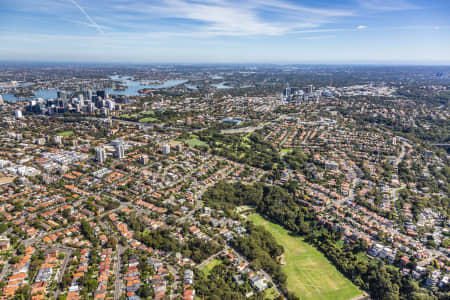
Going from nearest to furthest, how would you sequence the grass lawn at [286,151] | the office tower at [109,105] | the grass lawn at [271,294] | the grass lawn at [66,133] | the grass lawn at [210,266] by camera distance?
the grass lawn at [271,294]
the grass lawn at [210,266]
the grass lawn at [286,151]
the grass lawn at [66,133]
the office tower at [109,105]

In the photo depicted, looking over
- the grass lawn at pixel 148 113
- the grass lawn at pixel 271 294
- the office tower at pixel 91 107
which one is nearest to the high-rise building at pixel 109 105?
the office tower at pixel 91 107

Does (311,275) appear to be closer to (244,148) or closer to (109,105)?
(244,148)

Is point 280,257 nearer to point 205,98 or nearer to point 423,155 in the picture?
point 423,155

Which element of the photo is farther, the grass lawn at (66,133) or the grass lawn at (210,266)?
the grass lawn at (66,133)

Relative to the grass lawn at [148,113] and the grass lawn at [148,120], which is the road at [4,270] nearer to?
the grass lawn at [148,120]

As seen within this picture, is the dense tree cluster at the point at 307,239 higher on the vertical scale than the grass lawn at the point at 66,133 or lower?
lower

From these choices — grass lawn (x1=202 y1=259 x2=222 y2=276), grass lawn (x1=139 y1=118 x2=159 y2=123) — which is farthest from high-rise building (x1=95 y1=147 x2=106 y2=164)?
grass lawn (x1=139 y1=118 x2=159 y2=123)

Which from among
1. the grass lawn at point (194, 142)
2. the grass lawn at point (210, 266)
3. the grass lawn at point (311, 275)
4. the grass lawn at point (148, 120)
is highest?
the grass lawn at point (148, 120)
